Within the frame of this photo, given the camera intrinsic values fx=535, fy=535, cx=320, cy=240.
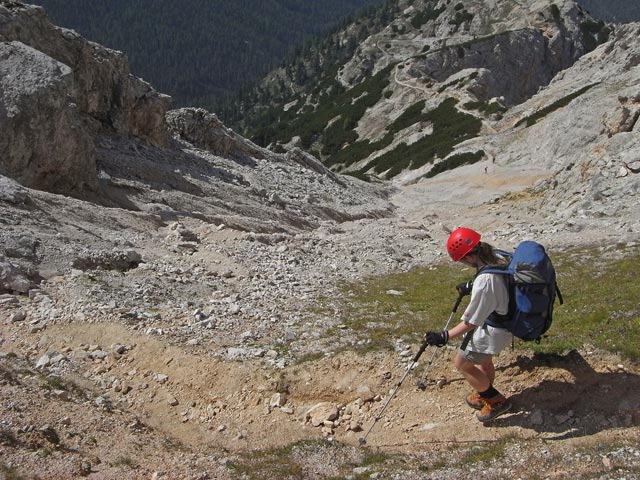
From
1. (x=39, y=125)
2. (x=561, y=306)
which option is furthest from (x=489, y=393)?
(x=39, y=125)

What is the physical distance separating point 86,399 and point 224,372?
8.10ft

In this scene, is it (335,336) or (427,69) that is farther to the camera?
(427,69)

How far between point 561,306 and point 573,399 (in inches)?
167

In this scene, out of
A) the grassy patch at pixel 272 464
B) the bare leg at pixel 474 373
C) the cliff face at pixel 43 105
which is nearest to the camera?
the grassy patch at pixel 272 464

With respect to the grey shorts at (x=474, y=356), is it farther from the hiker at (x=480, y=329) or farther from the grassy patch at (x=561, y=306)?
the grassy patch at (x=561, y=306)

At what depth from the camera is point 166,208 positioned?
25.9m

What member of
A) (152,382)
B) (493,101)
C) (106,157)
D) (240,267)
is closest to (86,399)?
(152,382)

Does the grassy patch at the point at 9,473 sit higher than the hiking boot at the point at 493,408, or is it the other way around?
the hiking boot at the point at 493,408

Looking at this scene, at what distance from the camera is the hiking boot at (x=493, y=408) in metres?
7.94

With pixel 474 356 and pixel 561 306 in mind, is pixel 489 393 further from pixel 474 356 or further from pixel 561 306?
pixel 561 306

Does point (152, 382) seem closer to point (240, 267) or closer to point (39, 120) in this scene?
point (240, 267)

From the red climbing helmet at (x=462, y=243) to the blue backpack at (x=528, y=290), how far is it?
34 cm

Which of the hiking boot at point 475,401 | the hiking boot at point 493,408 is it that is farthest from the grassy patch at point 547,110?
the hiking boot at point 493,408

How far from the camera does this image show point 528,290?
6.95 metres
